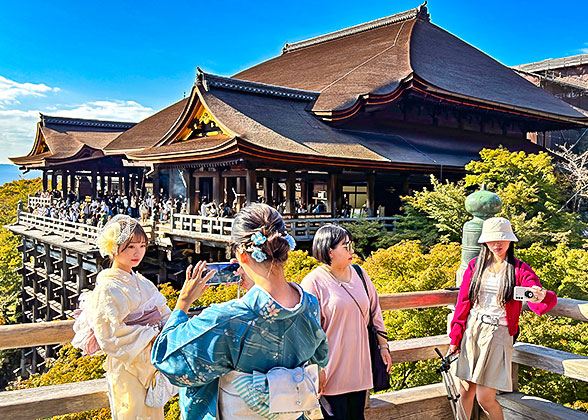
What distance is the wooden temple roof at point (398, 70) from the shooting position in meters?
18.0

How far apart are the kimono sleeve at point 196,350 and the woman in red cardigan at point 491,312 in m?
2.11

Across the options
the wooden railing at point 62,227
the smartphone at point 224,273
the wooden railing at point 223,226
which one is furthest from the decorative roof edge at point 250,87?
the smartphone at point 224,273

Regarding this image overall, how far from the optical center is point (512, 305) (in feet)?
10.6

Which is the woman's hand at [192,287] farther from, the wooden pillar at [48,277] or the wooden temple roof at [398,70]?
the wooden pillar at [48,277]

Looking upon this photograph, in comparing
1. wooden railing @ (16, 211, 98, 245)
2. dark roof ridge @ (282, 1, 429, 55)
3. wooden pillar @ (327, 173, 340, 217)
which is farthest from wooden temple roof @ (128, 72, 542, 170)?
dark roof ridge @ (282, 1, 429, 55)

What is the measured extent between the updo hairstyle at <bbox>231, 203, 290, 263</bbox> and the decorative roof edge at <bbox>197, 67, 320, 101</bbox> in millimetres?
14000

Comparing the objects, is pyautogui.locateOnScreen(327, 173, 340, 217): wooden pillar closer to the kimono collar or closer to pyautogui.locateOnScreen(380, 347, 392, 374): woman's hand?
pyautogui.locateOnScreen(380, 347, 392, 374): woman's hand

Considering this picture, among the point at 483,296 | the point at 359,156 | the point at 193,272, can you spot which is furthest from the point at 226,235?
the point at 193,272

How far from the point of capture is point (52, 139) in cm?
2673

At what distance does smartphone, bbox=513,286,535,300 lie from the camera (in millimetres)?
3074

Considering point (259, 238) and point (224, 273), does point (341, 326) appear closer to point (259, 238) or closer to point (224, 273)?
point (224, 273)

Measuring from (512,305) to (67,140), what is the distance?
90.4ft

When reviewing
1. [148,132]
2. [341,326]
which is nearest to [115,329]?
[341,326]

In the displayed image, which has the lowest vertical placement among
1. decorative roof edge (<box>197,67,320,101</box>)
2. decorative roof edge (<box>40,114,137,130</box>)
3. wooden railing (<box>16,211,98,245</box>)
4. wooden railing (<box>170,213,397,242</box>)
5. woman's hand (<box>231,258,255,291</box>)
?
wooden railing (<box>16,211,98,245</box>)
